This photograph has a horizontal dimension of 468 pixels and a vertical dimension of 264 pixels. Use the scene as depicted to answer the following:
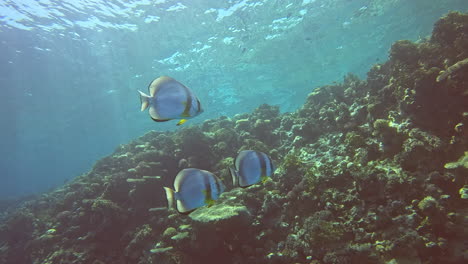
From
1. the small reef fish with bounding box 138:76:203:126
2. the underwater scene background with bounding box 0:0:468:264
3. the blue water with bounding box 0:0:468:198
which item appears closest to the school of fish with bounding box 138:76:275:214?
the small reef fish with bounding box 138:76:203:126

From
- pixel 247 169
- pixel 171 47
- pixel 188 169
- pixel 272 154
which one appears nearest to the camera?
pixel 188 169

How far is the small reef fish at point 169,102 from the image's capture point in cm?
239

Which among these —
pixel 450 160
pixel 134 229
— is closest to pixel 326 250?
pixel 450 160

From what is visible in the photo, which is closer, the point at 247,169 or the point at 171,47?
the point at 247,169

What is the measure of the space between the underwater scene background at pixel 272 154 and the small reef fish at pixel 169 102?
3.50 m

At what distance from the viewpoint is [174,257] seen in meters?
6.12

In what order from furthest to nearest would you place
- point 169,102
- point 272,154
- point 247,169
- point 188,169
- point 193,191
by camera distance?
point 272,154, point 247,169, point 188,169, point 193,191, point 169,102

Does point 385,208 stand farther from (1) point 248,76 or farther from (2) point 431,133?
(1) point 248,76

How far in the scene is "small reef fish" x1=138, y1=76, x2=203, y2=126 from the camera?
7.85 ft

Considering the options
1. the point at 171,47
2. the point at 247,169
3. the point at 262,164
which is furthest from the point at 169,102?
the point at 171,47

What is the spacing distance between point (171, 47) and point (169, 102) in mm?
22643

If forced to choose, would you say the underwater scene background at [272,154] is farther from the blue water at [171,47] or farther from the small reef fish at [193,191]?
the small reef fish at [193,191]

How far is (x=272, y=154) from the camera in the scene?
9.23 m

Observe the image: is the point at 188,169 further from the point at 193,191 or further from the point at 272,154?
the point at 272,154
